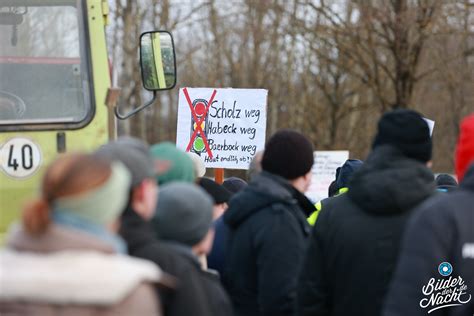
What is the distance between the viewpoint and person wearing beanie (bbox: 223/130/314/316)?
14.0ft

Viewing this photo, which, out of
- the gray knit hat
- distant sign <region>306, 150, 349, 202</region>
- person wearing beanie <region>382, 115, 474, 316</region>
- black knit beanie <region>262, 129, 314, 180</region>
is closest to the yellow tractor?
black knit beanie <region>262, 129, 314, 180</region>

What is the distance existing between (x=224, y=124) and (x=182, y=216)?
17.4 ft

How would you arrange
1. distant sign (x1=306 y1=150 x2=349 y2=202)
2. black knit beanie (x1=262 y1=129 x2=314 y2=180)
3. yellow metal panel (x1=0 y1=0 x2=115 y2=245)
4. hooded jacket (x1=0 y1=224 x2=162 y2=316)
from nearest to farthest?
1. hooded jacket (x1=0 y1=224 x2=162 y2=316)
2. black knit beanie (x1=262 y1=129 x2=314 y2=180)
3. yellow metal panel (x1=0 y1=0 x2=115 y2=245)
4. distant sign (x1=306 y1=150 x2=349 y2=202)

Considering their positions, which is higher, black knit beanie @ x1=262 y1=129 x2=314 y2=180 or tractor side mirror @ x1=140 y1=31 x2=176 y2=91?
tractor side mirror @ x1=140 y1=31 x2=176 y2=91

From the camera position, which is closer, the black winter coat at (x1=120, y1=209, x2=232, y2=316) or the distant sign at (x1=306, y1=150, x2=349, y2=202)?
the black winter coat at (x1=120, y1=209, x2=232, y2=316)

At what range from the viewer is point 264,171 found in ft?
15.0

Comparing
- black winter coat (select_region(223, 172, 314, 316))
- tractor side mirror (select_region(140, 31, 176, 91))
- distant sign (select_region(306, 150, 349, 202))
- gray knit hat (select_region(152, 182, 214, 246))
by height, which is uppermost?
tractor side mirror (select_region(140, 31, 176, 91))

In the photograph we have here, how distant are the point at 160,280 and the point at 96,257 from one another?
222 mm

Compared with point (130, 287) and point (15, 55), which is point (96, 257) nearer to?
point (130, 287)

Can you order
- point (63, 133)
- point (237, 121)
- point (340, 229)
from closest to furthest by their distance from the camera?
point (340, 229) → point (63, 133) → point (237, 121)

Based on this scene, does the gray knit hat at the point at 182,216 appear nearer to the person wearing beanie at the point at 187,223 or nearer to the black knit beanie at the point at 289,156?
the person wearing beanie at the point at 187,223

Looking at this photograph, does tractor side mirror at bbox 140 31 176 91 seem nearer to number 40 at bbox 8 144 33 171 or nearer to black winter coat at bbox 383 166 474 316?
number 40 at bbox 8 144 33 171

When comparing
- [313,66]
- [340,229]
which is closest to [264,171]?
[340,229]

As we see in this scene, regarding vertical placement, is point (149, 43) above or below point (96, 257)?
above
